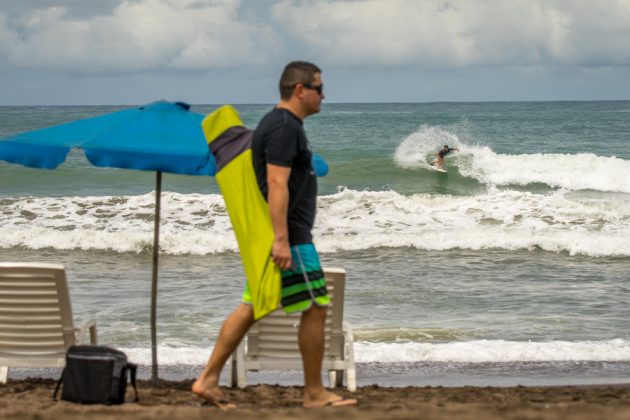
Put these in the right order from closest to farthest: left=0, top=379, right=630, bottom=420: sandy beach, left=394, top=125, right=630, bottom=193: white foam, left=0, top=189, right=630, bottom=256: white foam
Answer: left=0, top=379, right=630, bottom=420: sandy beach
left=0, top=189, right=630, bottom=256: white foam
left=394, top=125, right=630, bottom=193: white foam

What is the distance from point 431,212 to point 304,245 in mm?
14699

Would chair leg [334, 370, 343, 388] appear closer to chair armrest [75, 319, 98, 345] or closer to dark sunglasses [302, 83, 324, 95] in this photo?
chair armrest [75, 319, 98, 345]

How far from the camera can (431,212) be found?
19.0 m

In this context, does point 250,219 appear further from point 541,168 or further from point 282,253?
point 541,168

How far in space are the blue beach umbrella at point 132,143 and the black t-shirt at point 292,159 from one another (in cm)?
83

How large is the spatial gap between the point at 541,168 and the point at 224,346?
1008 inches

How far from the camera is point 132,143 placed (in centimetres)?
533

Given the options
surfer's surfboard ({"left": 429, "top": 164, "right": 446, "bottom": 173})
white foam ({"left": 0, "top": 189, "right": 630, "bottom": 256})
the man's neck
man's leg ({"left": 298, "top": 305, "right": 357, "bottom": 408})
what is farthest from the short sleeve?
surfer's surfboard ({"left": 429, "top": 164, "right": 446, "bottom": 173})

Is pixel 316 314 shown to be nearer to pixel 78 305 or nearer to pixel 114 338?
pixel 114 338

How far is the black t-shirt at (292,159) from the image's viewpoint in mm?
4383

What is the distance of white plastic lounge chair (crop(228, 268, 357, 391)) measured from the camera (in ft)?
19.3

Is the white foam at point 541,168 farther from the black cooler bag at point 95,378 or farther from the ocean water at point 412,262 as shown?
the black cooler bag at point 95,378

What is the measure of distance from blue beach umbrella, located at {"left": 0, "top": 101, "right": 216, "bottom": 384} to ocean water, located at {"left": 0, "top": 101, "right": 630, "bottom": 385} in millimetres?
2261

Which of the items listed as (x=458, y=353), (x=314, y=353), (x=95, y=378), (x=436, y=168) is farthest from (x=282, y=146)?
(x=436, y=168)
